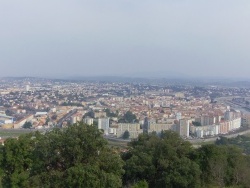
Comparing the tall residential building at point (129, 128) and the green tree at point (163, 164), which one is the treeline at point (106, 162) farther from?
the tall residential building at point (129, 128)

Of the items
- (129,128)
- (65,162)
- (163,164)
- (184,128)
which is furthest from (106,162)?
(184,128)

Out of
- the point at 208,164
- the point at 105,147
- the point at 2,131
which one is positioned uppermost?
the point at 105,147

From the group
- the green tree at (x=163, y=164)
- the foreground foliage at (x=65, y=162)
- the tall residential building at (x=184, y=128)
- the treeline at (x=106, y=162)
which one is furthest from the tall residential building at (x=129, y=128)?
the foreground foliage at (x=65, y=162)

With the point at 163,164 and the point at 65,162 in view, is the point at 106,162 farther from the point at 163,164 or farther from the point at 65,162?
the point at 163,164

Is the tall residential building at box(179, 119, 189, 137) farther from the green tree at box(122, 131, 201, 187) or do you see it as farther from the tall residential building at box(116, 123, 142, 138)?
the green tree at box(122, 131, 201, 187)

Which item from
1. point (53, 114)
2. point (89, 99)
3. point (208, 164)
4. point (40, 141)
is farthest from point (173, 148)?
point (89, 99)

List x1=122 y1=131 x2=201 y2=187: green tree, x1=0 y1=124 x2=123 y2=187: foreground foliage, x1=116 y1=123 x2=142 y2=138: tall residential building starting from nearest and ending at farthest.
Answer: x1=0 y1=124 x2=123 y2=187: foreground foliage
x1=122 y1=131 x2=201 y2=187: green tree
x1=116 y1=123 x2=142 y2=138: tall residential building

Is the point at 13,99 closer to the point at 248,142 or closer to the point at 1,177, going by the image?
the point at 248,142

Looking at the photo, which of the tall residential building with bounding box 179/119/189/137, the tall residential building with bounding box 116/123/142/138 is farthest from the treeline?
the tall residential building with bounding box 179/119/189/137
